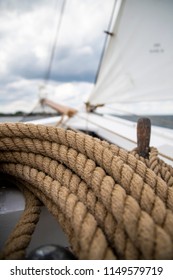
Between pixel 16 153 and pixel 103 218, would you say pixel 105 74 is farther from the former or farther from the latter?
pixel 103 218

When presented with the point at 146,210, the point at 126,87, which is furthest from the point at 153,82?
the point at 146,210

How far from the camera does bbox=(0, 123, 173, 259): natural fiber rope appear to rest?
46 cm

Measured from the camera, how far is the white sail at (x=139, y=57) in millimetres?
2025

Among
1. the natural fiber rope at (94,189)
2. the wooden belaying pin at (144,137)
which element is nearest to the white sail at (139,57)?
the wooden belaying pin at (144,137)

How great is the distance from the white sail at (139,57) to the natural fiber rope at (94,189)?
1462mm

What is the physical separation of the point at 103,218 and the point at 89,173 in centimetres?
13

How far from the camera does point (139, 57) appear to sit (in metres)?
2.38

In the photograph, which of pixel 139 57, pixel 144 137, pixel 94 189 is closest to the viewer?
pixel 94 189

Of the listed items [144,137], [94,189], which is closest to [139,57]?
[144,137]

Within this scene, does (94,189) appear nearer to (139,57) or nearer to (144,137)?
(144,137)

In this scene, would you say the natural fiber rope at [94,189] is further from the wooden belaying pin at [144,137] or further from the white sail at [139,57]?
the white sail at [139,57]

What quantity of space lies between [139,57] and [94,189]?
84.0 inches

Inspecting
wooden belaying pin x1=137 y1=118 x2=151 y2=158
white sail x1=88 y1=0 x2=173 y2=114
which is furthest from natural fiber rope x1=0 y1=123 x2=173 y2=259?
white sail x1=88 y1=0 x2=173 y2=114
